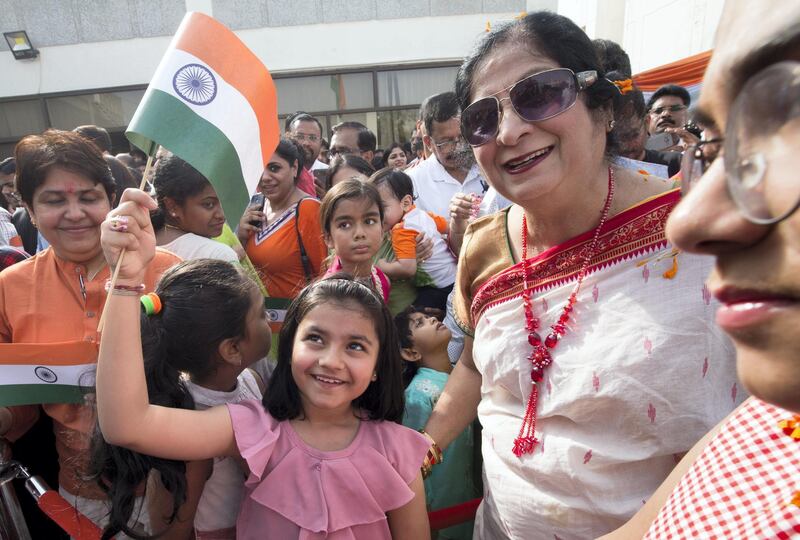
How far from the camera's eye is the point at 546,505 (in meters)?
1.26

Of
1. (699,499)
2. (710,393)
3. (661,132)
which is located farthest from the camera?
(661,132)

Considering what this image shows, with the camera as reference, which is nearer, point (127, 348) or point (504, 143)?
point (127, 348)

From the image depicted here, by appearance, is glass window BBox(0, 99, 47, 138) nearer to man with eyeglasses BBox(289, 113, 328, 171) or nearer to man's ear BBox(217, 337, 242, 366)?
man with eyeglasses BBox(289, 113, 328, 171)

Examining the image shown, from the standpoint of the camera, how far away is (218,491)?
5.03 ft

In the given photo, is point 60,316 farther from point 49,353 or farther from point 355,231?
point 355,231

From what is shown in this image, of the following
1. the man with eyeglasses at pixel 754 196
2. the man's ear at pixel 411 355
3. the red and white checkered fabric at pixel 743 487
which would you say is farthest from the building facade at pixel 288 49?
the man with eyeglasses at pixel 754 196

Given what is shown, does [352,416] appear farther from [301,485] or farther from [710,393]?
[710,393]

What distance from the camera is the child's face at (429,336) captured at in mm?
2326

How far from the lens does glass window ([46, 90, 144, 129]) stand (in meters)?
11.5

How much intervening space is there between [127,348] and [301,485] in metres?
0.56

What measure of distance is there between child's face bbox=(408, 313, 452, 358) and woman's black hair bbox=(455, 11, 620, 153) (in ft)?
4.16

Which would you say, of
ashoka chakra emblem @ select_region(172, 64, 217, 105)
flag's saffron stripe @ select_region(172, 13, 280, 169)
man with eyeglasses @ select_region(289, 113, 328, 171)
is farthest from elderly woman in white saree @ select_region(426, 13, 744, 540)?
man with eyeglasses @ select_region(289, 113, 328, 171)

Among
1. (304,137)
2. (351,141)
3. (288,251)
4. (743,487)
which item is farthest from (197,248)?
(351,141)

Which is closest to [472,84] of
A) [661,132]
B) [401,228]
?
[401,228]
